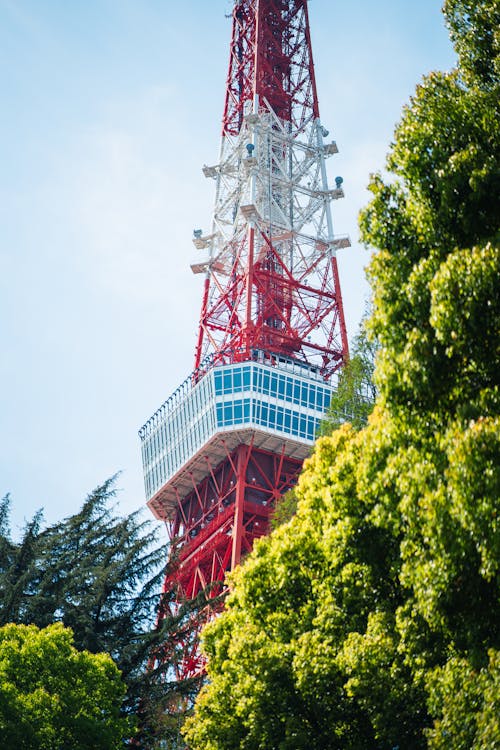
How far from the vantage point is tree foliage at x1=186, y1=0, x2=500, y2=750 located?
11.6 metres

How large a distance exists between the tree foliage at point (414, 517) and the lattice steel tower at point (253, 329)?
35128mm

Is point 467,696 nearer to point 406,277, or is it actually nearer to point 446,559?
point 446,559

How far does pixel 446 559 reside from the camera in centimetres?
1168

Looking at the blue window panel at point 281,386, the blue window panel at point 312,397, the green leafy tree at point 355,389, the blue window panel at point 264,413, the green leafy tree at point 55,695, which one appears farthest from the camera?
the blue window panel at point 312,397

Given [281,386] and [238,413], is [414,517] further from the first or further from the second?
[281,386]

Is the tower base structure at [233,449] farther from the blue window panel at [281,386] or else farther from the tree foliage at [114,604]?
Answer: the tree foliage at [114,604]

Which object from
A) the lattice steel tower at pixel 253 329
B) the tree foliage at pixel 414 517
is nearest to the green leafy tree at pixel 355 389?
the tree foliage at pixel 414 517

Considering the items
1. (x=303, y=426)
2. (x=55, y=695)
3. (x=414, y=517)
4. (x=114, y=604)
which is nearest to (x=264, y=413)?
(x=303, y=426)

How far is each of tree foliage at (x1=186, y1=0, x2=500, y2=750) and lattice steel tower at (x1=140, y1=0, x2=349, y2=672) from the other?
35.1 m

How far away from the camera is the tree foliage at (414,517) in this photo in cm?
1164

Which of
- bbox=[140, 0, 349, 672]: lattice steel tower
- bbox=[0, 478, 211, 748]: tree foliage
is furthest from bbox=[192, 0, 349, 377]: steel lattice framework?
bbox=[0, 478, 211, 748]: tree foliage

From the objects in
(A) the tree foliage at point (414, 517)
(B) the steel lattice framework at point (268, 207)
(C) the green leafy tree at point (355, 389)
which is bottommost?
(A) the tree foliage at point (414, 517)

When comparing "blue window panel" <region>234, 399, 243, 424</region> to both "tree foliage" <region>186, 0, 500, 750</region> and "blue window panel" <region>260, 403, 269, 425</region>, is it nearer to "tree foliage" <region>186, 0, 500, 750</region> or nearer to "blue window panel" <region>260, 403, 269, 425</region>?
"blue window panel" <region>260, 403, 269, 425</region>

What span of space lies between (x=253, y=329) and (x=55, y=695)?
40373 mm
